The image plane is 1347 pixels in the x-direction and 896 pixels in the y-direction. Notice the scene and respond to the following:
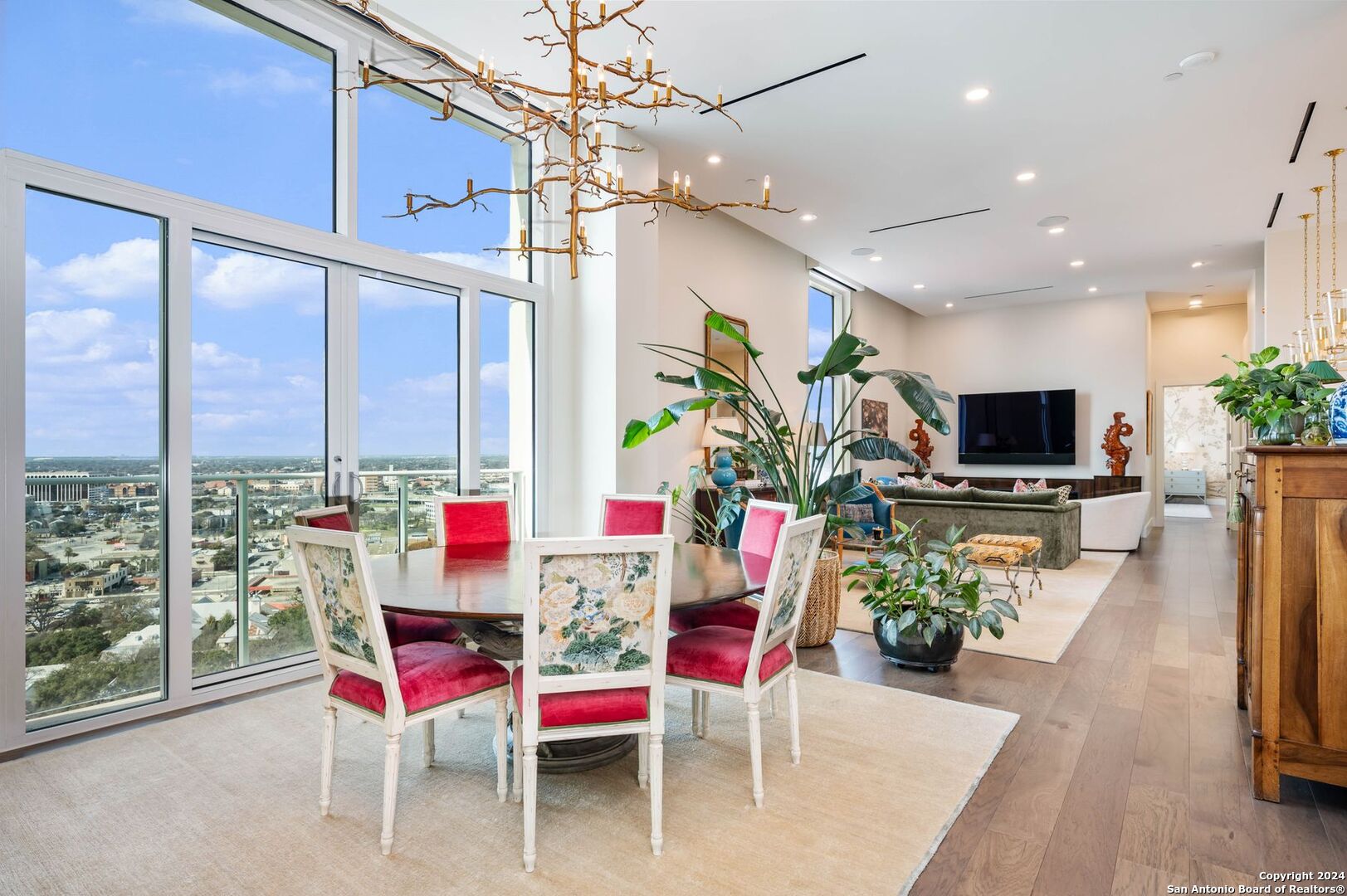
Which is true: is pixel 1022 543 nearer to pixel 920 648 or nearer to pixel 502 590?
pixel 920 648

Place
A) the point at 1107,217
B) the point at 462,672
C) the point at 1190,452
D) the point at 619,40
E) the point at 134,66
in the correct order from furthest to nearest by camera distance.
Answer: the point at 1190,452
the point at 1107,217
the point at 619,40
the point at 134,66
the point at 462,672

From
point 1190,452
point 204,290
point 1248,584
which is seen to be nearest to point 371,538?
point 204,290

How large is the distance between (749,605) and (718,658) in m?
0.81

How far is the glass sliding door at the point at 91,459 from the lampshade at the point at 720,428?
147 inches

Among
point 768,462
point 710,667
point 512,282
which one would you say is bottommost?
point 710,667

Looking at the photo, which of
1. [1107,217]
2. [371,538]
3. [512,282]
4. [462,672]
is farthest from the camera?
[1107,217]

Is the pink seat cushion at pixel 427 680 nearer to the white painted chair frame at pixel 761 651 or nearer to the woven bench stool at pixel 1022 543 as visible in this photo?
the white painted chair frame at pixel 761 651

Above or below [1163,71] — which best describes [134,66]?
below

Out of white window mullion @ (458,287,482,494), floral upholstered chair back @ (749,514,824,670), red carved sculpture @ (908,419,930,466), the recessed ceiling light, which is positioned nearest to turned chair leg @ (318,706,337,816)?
floral upholstered chair back @ (749,514,824,670)

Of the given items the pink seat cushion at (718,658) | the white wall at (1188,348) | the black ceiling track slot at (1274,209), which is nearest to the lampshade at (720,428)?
the pink seat cushion at (718,658)

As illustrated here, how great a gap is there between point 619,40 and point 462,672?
323cm

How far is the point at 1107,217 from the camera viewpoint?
6.38m

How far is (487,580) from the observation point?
2.41 metres

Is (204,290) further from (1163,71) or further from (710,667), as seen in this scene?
(1163,71)
